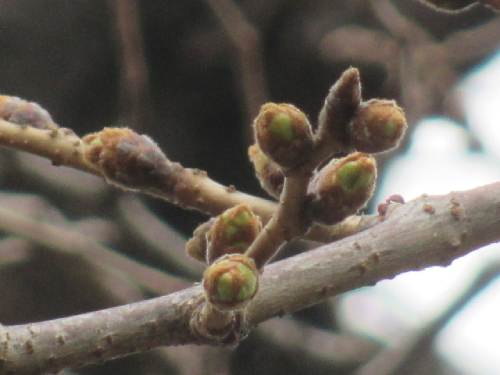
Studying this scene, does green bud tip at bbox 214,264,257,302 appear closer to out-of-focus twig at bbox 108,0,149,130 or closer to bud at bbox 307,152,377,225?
bud at bbox 307,152,377,225

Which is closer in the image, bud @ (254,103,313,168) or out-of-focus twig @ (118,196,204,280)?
bud @ (254,103,313,168)

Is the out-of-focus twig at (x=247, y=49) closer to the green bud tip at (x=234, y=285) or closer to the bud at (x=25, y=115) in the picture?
the bud at (x=25, y=115)

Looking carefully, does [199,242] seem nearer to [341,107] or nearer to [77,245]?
[341,107]

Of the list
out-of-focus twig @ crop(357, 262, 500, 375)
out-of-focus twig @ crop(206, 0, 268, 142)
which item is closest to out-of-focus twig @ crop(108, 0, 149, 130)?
out-of-focus twig @ crop(206, 0, 268, 142)

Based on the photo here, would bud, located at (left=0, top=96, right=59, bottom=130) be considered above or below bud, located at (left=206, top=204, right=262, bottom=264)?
above

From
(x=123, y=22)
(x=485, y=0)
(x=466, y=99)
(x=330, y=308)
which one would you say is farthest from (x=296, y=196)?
(x=330, y=308)

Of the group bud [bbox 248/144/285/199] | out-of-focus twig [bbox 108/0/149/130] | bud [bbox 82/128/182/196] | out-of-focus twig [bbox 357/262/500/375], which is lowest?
bud [bbox 248/144/285/199]

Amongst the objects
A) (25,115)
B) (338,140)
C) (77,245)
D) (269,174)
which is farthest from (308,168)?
(77,245)
